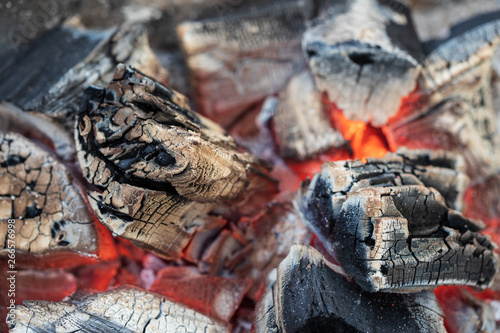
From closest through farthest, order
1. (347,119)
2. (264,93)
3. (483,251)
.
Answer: (483,251) → (347,119) → (264,93)

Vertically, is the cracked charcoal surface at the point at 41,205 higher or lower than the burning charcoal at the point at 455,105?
lower

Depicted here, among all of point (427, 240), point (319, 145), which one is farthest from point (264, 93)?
point (427, 240)

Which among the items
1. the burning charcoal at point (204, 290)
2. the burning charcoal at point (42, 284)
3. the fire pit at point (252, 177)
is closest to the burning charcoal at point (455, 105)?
the fire pit at point (252, 177)

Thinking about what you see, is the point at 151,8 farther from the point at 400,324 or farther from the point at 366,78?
the point at 400,324

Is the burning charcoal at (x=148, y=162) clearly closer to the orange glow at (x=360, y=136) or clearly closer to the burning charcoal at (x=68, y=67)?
the burning charcoal at (x=68, y=67)

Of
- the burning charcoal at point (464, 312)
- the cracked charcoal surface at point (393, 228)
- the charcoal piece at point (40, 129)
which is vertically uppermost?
the charcoal piece at point (40, 129)

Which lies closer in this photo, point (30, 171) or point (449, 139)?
point (30, 171)

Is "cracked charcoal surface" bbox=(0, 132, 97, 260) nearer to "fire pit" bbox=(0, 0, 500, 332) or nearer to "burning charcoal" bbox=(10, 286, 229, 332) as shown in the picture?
"fire pit" bbox=(0, 0, 500, 332)
